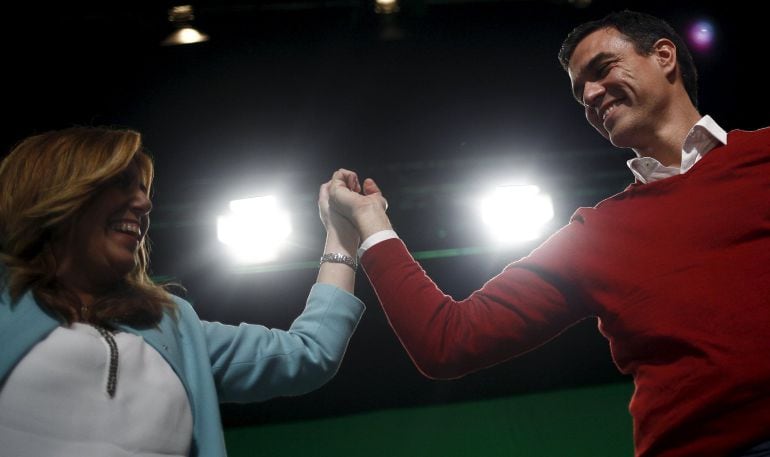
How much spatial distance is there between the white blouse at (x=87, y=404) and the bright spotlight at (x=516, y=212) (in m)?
2.21

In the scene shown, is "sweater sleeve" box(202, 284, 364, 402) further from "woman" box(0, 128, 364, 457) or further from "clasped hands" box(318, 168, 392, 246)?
"clasped hands" box(318, 168, 392, 246)

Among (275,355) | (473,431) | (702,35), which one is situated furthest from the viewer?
(702,35)

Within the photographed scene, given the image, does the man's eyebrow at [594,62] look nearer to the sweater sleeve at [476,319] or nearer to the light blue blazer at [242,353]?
the sweater sleeve at [476,319]

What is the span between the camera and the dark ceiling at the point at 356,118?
272cm

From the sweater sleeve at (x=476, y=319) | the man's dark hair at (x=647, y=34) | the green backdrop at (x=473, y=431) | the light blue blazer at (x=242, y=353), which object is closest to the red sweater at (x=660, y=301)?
the sweater sleeve at (x=476, y=319)

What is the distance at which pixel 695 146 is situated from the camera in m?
1.18

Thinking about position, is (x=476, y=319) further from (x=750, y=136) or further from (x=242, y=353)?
(x=750, y=136)

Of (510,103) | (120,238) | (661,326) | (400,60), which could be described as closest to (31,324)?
(120,238)

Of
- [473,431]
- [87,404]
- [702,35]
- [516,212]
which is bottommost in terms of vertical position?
[473,431]

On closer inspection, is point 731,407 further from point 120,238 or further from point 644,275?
point 120,238

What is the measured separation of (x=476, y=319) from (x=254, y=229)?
1.98 meters

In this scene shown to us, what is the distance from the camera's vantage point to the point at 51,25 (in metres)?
2.51

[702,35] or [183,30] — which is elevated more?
[183,30]

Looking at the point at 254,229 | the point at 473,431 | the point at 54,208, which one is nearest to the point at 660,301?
the point at 54,208
